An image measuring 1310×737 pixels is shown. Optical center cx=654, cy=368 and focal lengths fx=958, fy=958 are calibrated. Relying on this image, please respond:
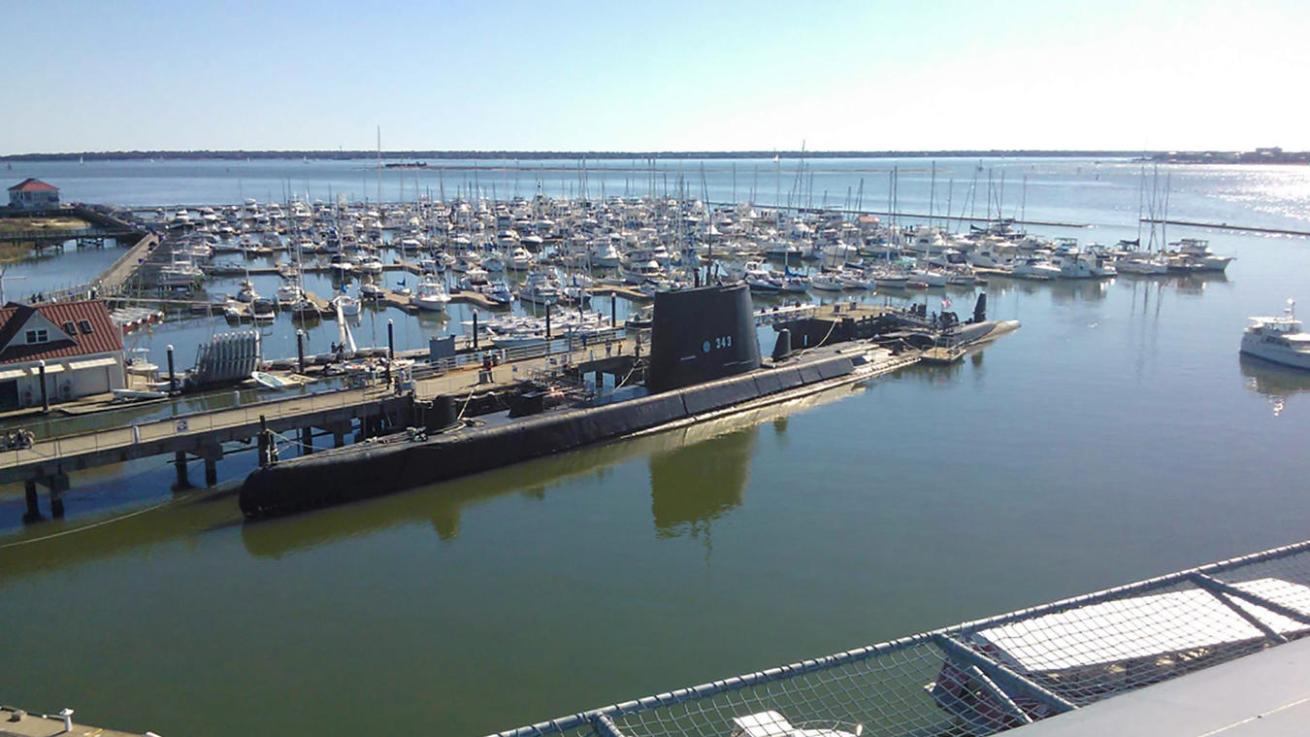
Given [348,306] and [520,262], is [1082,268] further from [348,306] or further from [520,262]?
[348,306]

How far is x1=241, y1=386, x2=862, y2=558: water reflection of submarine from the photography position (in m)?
19.6

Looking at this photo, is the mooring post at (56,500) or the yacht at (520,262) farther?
the yacht at (520,262)

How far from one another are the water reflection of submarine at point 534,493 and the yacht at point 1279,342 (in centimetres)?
2049

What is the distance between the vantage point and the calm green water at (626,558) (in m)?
14.0

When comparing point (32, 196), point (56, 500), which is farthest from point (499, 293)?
point (32, 196)

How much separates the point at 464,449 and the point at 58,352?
1225cm

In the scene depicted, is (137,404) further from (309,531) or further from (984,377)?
(984,377)

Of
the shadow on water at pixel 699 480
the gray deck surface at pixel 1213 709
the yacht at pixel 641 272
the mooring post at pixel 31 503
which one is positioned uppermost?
the gray deck surface at pixel 1213 709

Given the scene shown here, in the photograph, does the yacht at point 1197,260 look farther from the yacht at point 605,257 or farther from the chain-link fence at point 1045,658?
the chain-link fence at point 1045,658

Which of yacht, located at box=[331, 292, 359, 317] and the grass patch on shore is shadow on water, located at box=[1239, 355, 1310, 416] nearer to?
yacht, located at box=[331, 292, 359, 317]

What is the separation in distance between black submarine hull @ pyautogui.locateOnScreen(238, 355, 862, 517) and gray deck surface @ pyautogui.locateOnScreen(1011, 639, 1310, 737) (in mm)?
18113

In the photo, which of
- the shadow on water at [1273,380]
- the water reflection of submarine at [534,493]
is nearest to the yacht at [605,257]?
the water reflection of submarine at [534,493]

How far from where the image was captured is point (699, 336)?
2634 cm

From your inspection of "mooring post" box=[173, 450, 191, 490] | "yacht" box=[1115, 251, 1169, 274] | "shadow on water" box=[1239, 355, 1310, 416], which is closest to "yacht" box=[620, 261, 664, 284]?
"shadow on water" box=[1239, 355, 1310, 416]
